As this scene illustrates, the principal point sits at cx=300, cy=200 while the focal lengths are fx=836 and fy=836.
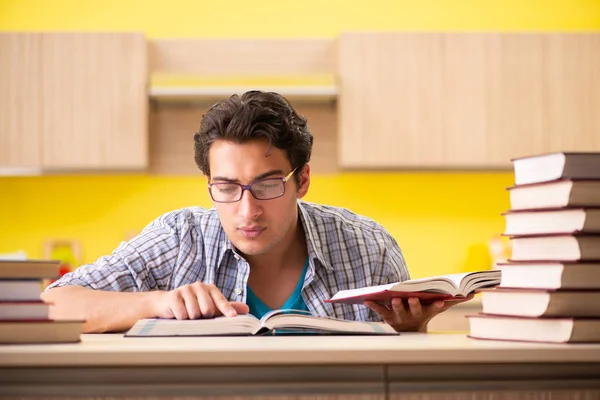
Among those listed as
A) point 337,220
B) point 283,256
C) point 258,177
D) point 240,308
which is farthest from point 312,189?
point 240,308

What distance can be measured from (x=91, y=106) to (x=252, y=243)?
7.56ft

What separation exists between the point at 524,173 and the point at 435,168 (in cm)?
298

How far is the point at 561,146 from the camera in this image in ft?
13.9

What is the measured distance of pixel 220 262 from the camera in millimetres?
2293

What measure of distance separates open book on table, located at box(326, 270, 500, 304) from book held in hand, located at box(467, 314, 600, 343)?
0.33 m

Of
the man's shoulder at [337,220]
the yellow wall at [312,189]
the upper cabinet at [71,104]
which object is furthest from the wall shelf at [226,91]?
the man's shoulder at [337,220]

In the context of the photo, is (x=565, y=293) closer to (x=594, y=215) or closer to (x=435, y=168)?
(x=594, y=215)

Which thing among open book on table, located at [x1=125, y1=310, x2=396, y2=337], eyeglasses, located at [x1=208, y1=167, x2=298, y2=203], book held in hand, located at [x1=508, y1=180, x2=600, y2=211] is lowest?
open book on table, located at [x1=125, y1=310, x2=396, y2=337]

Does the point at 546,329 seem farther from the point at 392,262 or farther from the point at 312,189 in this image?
the point at 312,189

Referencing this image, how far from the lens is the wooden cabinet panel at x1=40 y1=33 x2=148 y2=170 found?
414cm

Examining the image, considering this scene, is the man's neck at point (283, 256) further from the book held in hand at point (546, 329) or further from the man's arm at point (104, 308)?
the book held in hand at point (546, 329)

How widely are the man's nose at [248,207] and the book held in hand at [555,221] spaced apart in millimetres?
824

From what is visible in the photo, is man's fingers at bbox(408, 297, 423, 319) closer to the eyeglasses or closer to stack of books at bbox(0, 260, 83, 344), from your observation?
the eyeglasses

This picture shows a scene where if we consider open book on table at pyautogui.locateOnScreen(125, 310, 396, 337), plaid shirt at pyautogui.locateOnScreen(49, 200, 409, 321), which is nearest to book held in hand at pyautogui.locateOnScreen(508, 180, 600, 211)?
open book on table at pyautogui.locateOnScreen(125, 310, 396, 337)
